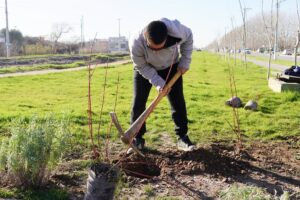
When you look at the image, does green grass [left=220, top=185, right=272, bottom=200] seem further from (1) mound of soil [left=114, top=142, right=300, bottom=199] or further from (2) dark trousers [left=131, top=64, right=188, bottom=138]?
(2) dark trousers [left=131, top=64, right=188, bottom=138]

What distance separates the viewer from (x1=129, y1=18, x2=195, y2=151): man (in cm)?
394

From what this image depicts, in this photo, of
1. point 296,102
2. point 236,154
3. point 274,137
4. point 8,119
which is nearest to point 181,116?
point 236,154

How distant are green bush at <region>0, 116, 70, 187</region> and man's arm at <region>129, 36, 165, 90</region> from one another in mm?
1101

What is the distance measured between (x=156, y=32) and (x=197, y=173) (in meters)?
1.37

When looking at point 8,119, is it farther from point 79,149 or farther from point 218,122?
point 218,122

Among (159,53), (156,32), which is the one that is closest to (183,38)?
(159,53)

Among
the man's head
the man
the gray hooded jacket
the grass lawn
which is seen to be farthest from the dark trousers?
the man's head

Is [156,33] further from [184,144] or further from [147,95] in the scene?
[184,144]

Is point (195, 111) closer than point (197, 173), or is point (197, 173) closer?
point (197, 173)

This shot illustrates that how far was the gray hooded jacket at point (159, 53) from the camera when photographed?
13.0 ft

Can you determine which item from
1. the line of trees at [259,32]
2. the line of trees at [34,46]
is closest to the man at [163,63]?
the line of trees at [259,32]

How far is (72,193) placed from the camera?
Result: 3.18 m

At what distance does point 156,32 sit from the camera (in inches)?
136

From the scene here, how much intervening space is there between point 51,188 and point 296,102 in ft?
20.3
